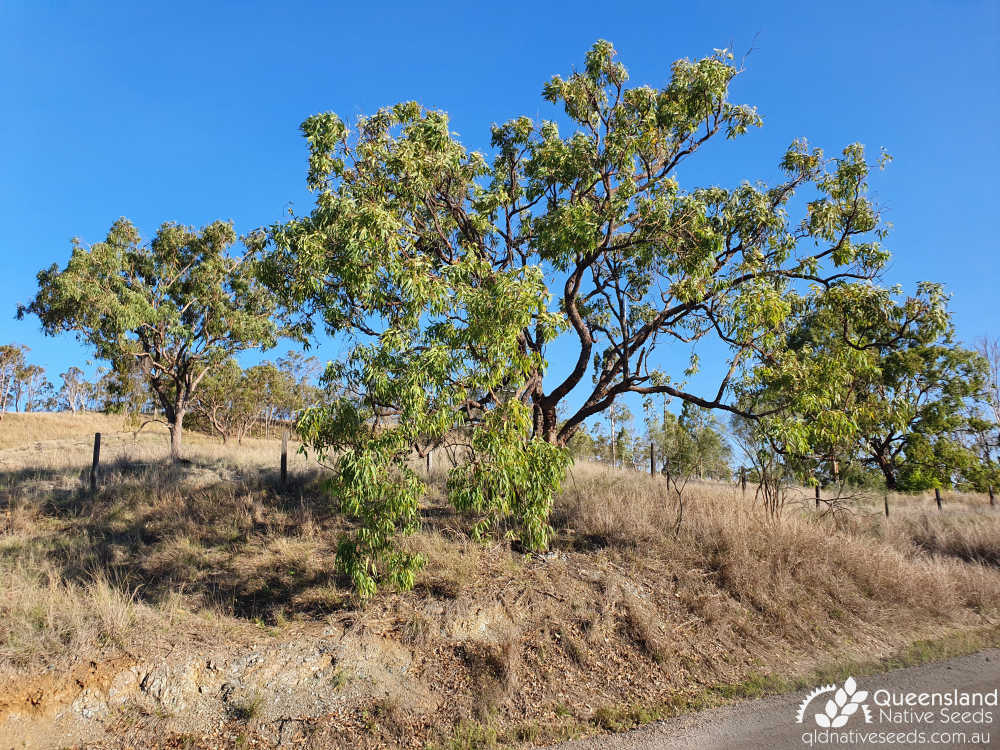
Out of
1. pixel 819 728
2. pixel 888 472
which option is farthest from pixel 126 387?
pixel 888 472

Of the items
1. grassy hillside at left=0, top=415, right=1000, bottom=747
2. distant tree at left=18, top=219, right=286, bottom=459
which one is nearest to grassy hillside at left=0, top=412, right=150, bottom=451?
distant tree at left=18, top=219, right=286, bottom=459

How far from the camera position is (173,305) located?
→ 2064cm

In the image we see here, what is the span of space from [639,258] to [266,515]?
8688 millimetres

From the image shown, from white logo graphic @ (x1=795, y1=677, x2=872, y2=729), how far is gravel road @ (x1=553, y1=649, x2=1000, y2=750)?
0.04m

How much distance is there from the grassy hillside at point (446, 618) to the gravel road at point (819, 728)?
346 millimetres

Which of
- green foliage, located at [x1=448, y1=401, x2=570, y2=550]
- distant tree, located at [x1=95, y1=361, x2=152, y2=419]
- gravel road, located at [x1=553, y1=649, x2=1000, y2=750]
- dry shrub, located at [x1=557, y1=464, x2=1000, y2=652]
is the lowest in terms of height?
gravel road, located at [x1=553, y1=649, x2=1000, y2=750]

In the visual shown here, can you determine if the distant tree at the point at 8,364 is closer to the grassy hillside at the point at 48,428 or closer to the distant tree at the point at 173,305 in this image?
the grassy hillside at the point at 48,428

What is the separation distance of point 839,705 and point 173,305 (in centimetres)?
2206

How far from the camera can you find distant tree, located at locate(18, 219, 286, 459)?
1891 cm

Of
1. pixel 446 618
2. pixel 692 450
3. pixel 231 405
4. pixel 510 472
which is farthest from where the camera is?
pixel 231 405

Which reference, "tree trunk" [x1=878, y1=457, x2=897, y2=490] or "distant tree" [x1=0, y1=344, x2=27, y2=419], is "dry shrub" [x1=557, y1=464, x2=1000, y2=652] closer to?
"tree trunk" [x1=878, y1=457, x2=897, y2=490]

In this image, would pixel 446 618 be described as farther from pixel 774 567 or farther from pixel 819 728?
pixel 774 567

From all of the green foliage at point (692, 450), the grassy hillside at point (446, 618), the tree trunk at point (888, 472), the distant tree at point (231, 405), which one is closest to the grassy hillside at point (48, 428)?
the distant tree at point (231, 405)

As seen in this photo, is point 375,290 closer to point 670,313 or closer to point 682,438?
point 670,313
